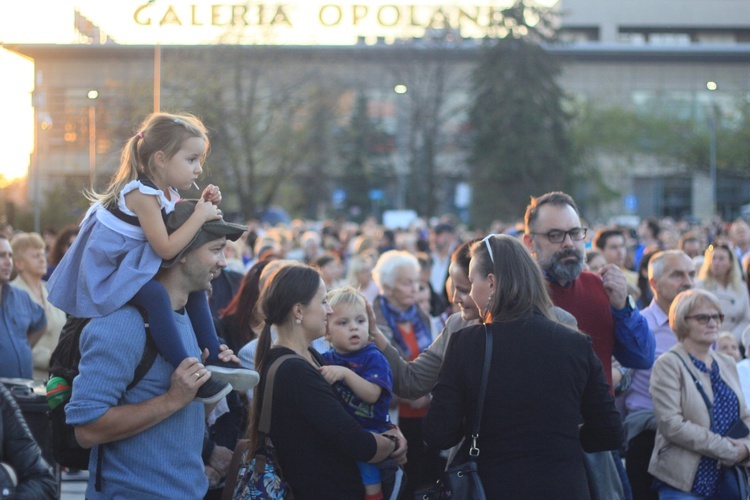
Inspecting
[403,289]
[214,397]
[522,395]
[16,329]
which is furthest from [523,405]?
[16,329]

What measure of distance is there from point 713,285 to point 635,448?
4.52m

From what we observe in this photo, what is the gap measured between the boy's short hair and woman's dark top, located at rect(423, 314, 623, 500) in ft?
3.89

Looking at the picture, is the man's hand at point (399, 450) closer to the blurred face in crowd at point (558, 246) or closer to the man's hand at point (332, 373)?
the man's hand at point (332, 373)

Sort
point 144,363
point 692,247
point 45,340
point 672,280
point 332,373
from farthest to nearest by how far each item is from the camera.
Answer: point 692,247, point 45,340, point 672,280, point 332,373, point 144,363

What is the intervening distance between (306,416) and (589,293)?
1.87m

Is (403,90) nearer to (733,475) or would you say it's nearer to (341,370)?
(733,475)

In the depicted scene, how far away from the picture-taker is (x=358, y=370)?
511cm

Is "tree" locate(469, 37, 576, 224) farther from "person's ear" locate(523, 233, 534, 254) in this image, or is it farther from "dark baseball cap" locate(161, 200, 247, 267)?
"dark baseball cap" locate(161, 200, 247, 267)

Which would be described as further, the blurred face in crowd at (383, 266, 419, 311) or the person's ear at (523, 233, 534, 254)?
the blurred face in crowd at (383, 266, 419, 311)

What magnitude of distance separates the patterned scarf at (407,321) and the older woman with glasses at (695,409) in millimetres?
2045

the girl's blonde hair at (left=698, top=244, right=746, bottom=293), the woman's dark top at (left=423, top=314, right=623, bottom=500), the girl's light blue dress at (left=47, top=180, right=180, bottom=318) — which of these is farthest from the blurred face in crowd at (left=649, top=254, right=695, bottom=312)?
the girl's light blue dress at (left=47, top=180, right=180, bottom=318)

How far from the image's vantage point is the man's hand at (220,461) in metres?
4.72

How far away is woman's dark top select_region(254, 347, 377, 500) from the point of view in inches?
174

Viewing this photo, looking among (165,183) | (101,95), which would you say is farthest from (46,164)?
(165,183)
